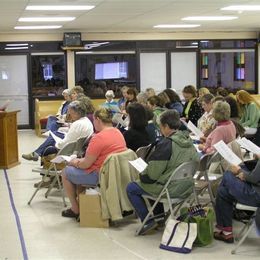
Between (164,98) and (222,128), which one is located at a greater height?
(164,98)

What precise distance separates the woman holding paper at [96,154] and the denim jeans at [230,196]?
1102 mm

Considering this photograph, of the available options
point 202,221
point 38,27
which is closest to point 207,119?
point 202,221

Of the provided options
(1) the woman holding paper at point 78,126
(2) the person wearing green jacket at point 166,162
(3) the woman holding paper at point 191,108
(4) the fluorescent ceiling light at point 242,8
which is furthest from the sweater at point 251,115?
(2) the person wearing green jacket at point 166,162

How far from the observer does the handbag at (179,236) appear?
4254mm

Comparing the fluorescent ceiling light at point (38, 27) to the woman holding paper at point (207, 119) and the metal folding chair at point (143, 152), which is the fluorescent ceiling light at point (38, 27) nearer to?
the woman holding paper at point (207, 119)

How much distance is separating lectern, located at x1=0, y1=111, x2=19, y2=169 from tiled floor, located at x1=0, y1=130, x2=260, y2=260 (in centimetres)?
224

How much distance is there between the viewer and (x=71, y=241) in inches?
182

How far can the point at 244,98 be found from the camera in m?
7.85

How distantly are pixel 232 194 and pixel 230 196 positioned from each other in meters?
0.06

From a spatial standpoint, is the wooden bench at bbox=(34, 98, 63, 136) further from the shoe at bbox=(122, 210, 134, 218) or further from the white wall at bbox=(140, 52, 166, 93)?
the shoe at bbox=(122, 210, 134, 218)

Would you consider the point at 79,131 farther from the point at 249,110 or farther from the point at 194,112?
the point at 249,110

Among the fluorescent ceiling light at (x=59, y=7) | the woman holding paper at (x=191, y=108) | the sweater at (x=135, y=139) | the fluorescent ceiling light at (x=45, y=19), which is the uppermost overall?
the fluorescent ceiling light at (x=45, y=19)

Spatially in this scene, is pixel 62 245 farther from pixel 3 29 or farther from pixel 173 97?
pixel 3 29

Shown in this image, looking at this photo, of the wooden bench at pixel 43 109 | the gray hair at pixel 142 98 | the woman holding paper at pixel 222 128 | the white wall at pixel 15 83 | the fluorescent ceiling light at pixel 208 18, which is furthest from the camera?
the white wall at pixel 15 83
